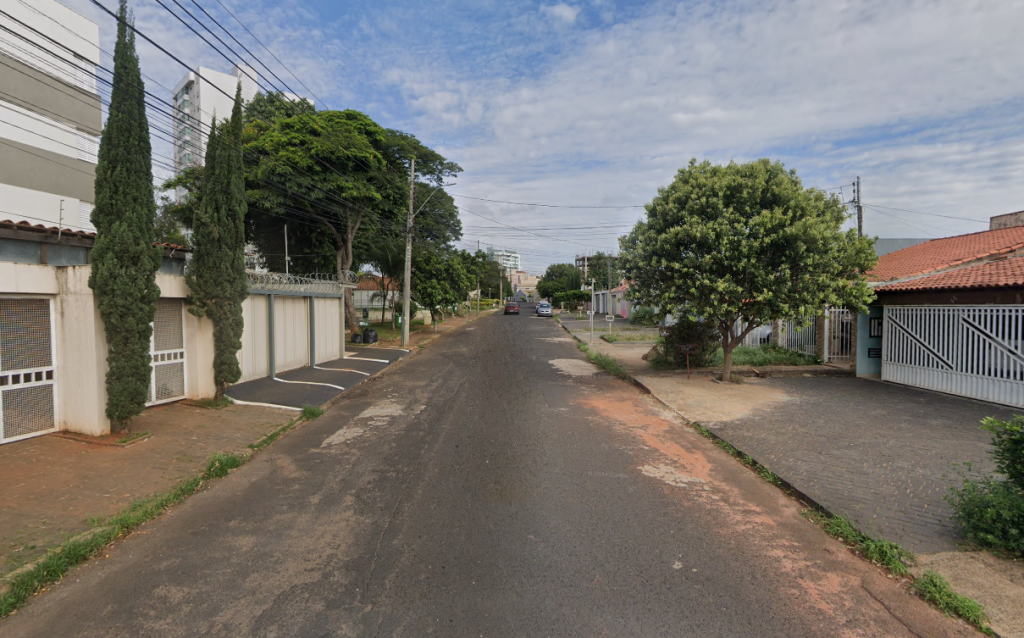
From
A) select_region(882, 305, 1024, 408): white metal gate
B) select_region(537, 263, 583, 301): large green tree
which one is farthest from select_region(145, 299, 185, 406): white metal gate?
select_region(537, 263, 583, 301): large green tree

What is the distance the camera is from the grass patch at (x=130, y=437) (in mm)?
6496

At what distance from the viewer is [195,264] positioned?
8633 millimetres

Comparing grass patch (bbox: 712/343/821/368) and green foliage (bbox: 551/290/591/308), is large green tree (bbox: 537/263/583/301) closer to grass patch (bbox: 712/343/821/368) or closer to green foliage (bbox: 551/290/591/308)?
green foliage (bbox: 551/290/591/308)

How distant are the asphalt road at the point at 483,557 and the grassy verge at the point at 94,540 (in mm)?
135

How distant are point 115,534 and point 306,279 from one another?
35.2 feet

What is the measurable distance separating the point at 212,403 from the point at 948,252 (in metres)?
18.9

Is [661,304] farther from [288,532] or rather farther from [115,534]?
[115,534]

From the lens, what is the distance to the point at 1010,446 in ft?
12.6

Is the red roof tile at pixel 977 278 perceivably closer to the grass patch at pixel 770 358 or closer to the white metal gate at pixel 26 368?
the grass patch at pixel 770 358

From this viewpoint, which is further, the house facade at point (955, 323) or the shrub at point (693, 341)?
the shrub at point (693, 341)

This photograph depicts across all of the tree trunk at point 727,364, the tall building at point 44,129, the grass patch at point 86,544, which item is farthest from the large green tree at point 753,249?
the tall building at point 44,129

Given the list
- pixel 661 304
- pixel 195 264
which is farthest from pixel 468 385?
pixel 195 264

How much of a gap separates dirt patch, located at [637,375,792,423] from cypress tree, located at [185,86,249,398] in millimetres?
8741

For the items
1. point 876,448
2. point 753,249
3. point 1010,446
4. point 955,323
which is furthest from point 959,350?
point 1010,446
